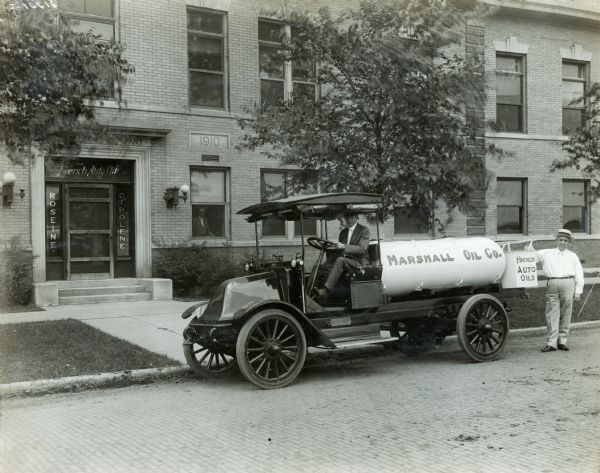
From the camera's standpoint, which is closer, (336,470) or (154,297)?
(336,470)

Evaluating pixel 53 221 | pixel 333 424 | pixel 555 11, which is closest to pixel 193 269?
pixel 53 221

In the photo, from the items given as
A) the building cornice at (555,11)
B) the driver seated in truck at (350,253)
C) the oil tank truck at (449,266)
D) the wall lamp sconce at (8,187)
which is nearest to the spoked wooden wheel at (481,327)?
the oil tank truck at (449,266)

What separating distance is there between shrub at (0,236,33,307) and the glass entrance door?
1.60m

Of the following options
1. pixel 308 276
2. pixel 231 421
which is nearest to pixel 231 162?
pixel 308 276

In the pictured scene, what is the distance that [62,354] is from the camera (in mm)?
8430

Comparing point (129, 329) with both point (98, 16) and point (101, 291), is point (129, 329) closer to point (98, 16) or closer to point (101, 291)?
point (101, 291)

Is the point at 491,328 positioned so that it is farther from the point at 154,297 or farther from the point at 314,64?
the point at 154,297

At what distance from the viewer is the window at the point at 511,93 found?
21.0m

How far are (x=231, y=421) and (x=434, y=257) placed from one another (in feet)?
12.3

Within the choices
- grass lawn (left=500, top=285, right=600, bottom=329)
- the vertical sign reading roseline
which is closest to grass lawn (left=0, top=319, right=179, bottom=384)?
the vertical sign reading roseline

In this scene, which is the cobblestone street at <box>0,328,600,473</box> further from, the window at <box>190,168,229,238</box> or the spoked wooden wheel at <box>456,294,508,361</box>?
the window at <box>190,168,229,238</box>

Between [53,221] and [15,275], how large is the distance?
7.26 feet

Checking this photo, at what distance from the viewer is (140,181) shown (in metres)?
15.9

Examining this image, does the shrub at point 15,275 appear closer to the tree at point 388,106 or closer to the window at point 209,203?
the window at point 209,203
